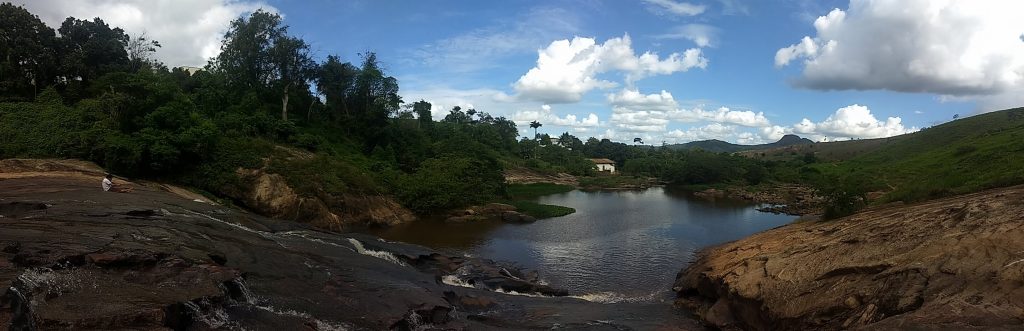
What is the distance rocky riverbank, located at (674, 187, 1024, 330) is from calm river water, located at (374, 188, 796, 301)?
713 cm

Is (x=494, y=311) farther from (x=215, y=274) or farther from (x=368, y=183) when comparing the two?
(x=368, y=183)

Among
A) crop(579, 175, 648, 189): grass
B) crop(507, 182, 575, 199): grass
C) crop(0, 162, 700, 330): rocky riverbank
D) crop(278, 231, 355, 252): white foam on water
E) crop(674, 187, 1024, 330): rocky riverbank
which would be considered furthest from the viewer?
crop(579, 175, 648, 189): grass

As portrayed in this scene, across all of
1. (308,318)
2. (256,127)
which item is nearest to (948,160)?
(308,318)

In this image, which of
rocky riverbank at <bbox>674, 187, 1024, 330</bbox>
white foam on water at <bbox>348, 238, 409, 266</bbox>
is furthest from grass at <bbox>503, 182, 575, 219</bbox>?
rocky riverbank at <bbox>674, 187, 1024, 330</bbox>

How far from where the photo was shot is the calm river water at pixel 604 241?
2888 centimetres

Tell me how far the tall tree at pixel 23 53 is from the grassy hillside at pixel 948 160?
56094mm

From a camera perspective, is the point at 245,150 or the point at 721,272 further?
the point at 245,150

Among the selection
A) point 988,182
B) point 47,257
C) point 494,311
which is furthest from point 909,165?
point 47,257

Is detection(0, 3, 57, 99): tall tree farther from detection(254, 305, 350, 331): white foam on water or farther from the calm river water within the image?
detection(254, 305, 350, 331): white foam on water

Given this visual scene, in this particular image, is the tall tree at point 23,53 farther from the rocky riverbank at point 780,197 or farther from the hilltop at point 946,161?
the rocky riverbank at point 780,197

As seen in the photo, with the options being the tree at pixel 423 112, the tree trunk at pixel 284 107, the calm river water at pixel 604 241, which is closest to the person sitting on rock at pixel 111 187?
the calm river water at pixel 604 241

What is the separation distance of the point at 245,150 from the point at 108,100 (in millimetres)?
9539

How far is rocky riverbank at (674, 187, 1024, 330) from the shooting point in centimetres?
1112

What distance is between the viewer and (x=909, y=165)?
72.3m
